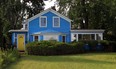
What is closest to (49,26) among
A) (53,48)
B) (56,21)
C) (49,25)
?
(49,25)

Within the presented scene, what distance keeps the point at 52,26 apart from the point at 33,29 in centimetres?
284

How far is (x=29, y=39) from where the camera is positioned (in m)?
42.5

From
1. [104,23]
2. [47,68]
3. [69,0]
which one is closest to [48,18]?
[69,0]

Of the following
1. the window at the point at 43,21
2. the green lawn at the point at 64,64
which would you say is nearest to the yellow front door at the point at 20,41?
the window at the point at 43,21

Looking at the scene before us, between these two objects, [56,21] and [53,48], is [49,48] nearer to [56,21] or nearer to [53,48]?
[53,48]

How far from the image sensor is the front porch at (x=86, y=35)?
140 feet

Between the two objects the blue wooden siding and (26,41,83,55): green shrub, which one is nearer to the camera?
(26,41,83,55): green shrub

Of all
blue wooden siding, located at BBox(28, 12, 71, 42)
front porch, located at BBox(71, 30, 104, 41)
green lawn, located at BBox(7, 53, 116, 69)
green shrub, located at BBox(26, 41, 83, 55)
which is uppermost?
blue wooden siding, located at BBox(28, 12, 71, 42)

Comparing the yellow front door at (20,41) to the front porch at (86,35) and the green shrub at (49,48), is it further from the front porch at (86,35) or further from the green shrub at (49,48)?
the green shrub at (49,48)

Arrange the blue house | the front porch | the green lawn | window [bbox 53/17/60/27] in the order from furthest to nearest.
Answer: the front porch
window [bbox 53/17/60/27]
the blue house
the green lawn

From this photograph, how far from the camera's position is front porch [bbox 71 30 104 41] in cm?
4281

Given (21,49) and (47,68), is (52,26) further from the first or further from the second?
(47,68)

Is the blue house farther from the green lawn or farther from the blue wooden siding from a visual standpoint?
the green lawn

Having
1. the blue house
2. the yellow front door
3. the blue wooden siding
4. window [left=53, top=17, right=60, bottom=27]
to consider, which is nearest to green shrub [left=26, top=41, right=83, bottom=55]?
the blue house
